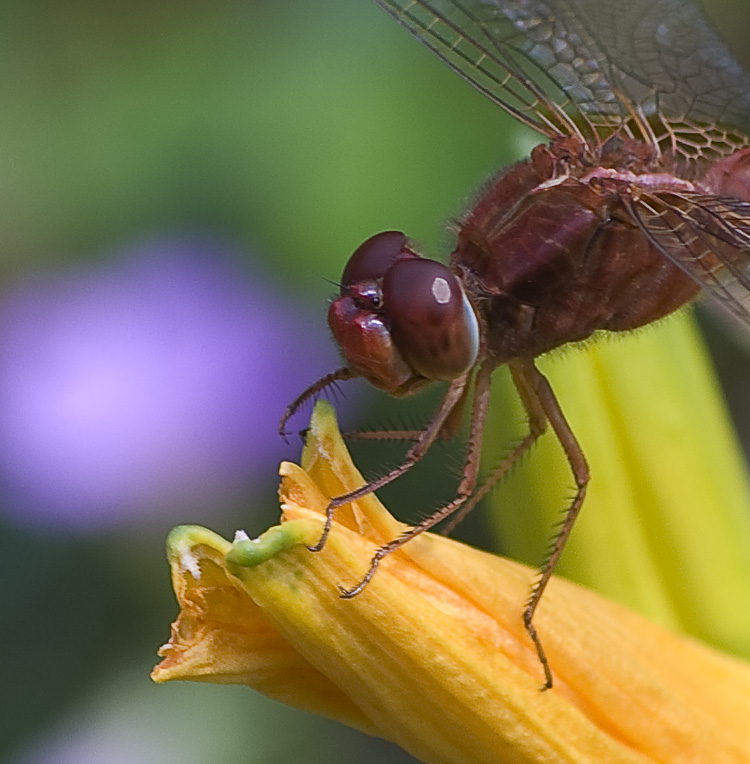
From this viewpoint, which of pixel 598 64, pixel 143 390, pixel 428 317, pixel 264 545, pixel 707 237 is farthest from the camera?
pixel 143 390

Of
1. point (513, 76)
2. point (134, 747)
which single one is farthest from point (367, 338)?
point (134, 747)

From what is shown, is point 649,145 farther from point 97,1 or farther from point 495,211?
point 97,1

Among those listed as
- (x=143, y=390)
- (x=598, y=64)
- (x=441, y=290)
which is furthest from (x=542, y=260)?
(x=143, y=390)

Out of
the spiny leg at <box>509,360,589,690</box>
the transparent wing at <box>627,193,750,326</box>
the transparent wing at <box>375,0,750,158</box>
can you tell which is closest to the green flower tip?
the spiny leg at <box>509,360,589,690</box>

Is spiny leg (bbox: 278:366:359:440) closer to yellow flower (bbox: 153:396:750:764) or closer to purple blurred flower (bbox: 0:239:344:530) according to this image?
yellow flower (bbox: 153:396:750:764)

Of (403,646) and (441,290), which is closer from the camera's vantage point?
(403,646)

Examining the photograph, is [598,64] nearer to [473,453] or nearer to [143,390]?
[473,453]
